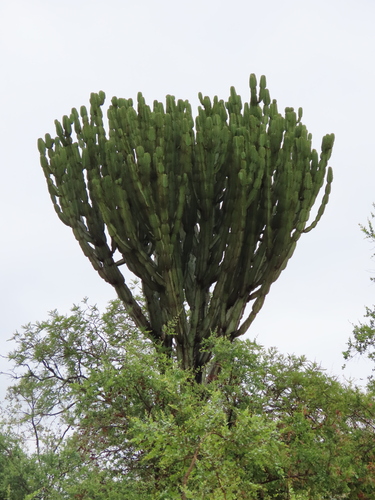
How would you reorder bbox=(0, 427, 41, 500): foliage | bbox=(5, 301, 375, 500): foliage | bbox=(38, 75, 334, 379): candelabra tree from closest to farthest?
bbox=(5, 301, 375, 500): foliage
bbox=(38, 75, 334, 379): candelabra tree
bbox=(0, 427, 41, 500): foliage

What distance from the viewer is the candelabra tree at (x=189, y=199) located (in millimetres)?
9133

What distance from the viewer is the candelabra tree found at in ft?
30.0

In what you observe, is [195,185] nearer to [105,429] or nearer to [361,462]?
[105,429]

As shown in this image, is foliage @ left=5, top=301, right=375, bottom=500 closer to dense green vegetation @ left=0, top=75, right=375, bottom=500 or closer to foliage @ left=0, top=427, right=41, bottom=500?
dense green vegetation @ left=0, top=75, right=375, bottom=500

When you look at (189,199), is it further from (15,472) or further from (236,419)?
(15,472)

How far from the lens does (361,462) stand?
26.7 ft

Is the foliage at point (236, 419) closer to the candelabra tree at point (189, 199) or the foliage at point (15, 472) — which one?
the candelabra tree at point (189, 199)

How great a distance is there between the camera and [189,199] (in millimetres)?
9844

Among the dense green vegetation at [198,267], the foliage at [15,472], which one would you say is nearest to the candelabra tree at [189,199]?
the dense green vegetation at [198,267]

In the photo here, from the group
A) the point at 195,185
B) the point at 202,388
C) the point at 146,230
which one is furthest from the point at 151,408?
the point at 195,185

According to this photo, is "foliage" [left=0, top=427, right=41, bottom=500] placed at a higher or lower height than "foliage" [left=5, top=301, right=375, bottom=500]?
higher

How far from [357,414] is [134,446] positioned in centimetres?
335

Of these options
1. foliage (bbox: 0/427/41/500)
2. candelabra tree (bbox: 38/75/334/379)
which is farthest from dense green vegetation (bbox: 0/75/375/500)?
foliage (bbox: 0/427/41/500)

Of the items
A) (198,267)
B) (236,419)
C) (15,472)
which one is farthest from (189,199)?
(15,472)
